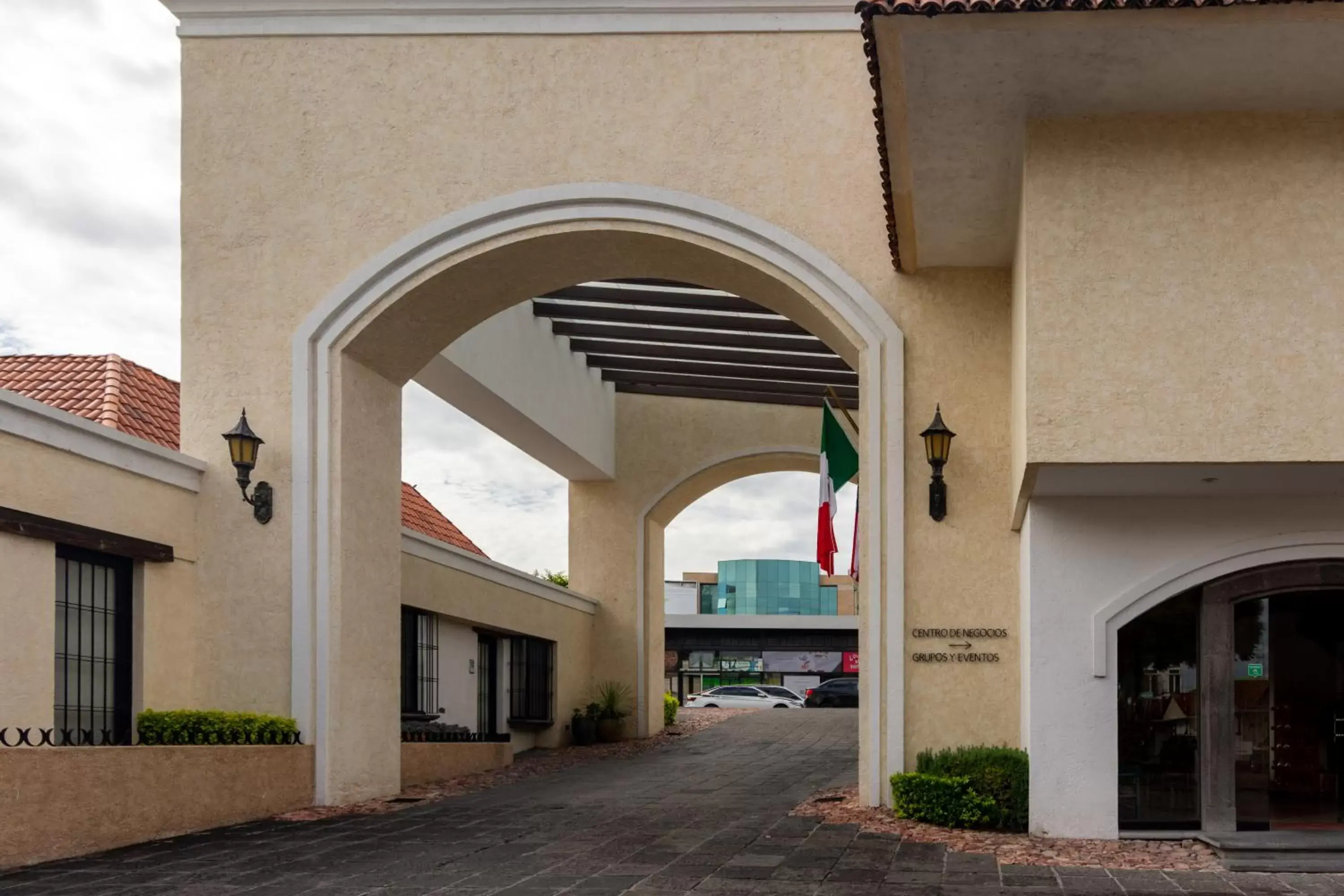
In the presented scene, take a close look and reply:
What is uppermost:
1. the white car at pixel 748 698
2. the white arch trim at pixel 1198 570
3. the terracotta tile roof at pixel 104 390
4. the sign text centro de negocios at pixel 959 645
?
the terracotta tile roof at pixel 104 390

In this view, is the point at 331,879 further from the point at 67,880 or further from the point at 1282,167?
the point at 1282,167

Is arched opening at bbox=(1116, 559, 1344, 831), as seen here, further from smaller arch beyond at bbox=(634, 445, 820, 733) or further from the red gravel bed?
smaller arch beyond at bbox=(634, 445, 820, 733)

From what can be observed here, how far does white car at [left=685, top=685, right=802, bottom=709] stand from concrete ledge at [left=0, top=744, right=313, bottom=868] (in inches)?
1056

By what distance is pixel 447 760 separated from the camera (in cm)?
1694

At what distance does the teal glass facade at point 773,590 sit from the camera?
6128cm

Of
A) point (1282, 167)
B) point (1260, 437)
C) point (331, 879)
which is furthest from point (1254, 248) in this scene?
point (331, 879)

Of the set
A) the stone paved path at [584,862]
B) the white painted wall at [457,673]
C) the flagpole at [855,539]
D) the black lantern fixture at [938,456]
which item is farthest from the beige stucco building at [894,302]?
the white painted wall at [457,673]

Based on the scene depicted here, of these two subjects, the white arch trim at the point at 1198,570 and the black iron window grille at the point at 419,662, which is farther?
the black iron window grille at the point at 419,662

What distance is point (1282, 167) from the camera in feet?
32.9

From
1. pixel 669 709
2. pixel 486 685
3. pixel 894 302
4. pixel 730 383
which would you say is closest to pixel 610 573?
pixel 669 709

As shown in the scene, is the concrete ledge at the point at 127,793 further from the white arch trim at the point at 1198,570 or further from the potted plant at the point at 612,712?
the potted plant at the point at 612,712

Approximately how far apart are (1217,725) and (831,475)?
5503 mm

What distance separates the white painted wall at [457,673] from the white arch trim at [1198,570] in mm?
10542

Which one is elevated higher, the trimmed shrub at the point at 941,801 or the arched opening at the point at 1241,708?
the arched opening at the point at 1241,708
